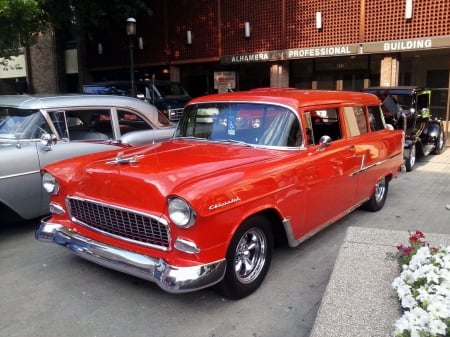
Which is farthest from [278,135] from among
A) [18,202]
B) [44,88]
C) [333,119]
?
[44,88]

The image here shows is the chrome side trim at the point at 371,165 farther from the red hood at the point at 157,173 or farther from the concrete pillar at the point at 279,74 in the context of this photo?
the concrete pillar at the point at 279,74

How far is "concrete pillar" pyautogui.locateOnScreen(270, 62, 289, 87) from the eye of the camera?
14.3 m

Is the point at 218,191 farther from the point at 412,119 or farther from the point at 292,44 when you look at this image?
the point at 292,44

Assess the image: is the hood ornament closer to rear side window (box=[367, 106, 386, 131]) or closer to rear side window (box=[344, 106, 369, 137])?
rear side window (box=[344, 106, 369, 137])

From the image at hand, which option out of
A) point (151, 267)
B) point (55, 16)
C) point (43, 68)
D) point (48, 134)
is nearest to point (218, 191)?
point (151, 267)

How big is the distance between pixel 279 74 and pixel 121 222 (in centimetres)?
1170

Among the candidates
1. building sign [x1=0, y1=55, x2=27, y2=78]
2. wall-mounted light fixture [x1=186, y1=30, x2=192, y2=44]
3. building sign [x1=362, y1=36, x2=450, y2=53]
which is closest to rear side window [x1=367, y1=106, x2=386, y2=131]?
building sign [x1=362, y1=36, x2=450, y2=53]

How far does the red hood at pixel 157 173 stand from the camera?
3.23 meters

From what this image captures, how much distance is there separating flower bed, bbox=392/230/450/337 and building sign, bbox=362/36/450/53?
949 cm

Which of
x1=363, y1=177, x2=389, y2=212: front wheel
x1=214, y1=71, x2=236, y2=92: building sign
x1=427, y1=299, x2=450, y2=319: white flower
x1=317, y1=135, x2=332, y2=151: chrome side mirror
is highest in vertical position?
x1=214, y1=71, x2=236, y2=92: building sign

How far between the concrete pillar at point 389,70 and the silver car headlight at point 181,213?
10.8 m

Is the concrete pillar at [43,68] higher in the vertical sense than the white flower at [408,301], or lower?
higher

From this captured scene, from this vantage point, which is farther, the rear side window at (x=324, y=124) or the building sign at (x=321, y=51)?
the building sign at (x=321, y=51)

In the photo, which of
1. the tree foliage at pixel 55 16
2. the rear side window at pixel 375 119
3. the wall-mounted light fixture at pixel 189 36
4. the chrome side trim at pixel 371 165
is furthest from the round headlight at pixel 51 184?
the wall-mounted light fixture at pixel 189 36
